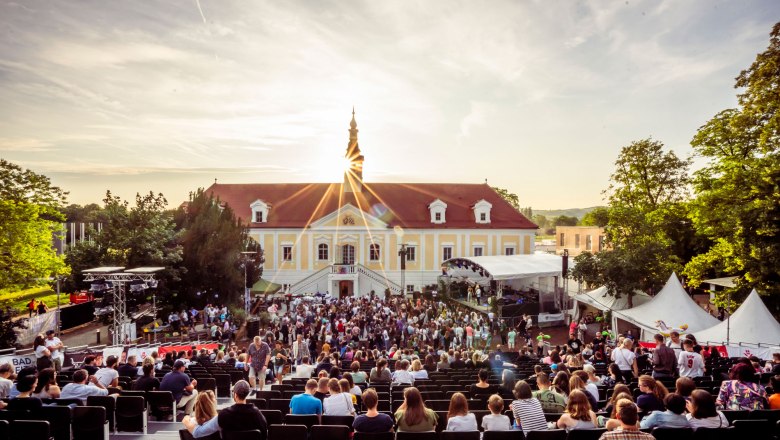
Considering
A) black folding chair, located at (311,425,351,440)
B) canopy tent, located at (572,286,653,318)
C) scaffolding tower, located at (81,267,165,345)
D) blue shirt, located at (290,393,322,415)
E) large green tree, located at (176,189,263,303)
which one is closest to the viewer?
black folding chair, located at (311,425,351,440)

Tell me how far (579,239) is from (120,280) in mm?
60064

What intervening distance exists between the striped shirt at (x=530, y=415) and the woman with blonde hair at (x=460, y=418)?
649 millimetres

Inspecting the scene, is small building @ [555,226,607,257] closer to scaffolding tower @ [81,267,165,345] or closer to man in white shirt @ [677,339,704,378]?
man in white shirt @ [677,339,704,378]

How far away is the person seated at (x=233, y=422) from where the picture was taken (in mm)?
5156

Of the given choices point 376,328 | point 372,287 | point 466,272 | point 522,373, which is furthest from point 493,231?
point 522,373

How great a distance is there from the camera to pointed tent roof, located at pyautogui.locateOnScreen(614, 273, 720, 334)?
17.9 metres

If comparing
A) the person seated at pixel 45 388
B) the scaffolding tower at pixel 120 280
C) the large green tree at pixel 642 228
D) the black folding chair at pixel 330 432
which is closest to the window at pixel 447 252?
the large green tree at pixel 642 228

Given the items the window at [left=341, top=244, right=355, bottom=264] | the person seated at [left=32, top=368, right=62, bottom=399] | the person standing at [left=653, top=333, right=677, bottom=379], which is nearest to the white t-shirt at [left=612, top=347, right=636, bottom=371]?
the person standing at [left=653, top=333, right=677, bottom=379]

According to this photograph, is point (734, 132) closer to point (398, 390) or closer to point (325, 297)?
point (398, 390)

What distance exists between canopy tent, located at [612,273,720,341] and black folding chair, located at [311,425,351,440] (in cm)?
1680

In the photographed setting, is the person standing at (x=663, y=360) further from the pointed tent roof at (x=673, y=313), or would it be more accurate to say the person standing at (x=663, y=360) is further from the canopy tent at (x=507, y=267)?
the canopy tent at (x=507, y=267)

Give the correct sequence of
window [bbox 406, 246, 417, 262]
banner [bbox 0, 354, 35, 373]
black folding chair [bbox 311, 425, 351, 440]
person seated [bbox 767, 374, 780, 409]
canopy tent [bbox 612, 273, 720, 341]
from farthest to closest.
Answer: window [bbox 406, 246, 417, 262]
canopy tent [bbox 612, 273, 720, 341]
banner [bbox 0, 354, 35, 373]
person seated [bbox 767, 374, 780, 409]
black folding chair [bbox 311, 425, 351, 440]

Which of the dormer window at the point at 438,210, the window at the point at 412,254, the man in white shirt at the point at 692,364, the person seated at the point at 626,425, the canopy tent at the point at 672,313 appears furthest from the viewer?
the dormer window at the point at 438,210

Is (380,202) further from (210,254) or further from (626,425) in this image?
(626,425)
